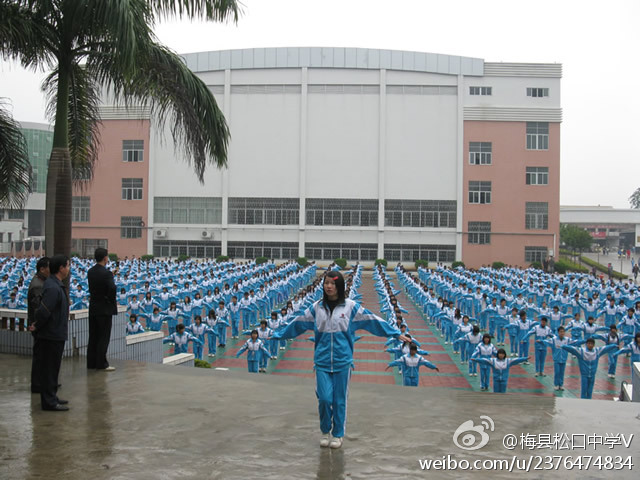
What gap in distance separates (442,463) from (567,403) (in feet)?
6.86

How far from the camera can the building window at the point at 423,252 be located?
3969 cm

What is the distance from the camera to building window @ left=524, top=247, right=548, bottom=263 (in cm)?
3928

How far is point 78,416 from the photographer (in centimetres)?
474

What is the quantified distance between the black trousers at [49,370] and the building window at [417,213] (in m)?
35.5

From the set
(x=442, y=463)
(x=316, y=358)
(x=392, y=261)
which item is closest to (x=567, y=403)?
(x=442, y=463)

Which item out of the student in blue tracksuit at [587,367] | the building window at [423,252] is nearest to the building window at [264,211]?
the building window at [423,252]

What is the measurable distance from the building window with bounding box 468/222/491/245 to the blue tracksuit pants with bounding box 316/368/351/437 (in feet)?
120

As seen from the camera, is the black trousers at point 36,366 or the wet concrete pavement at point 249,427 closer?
the wet concrete pavement at point 249,427

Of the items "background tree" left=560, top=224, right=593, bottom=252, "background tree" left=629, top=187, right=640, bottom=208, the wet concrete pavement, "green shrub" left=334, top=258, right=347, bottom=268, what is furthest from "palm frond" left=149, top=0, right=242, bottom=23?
"background tree" left=629, top=187, right=640, bottom=208

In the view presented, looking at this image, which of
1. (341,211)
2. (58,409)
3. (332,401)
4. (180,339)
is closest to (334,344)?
(332,401)

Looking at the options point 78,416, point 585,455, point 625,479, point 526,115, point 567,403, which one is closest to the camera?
point 625,479

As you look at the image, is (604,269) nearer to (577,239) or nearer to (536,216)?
(536,216)

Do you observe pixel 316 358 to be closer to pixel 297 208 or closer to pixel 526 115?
pixel 297 208

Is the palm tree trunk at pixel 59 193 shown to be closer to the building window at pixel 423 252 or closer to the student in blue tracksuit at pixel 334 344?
the student in blue tracksuit at pixel 334 344
